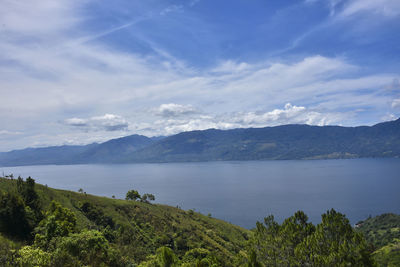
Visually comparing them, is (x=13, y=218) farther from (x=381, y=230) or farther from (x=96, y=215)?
(x=381, y=230)

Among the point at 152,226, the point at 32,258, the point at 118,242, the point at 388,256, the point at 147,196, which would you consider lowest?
the point at 388,256

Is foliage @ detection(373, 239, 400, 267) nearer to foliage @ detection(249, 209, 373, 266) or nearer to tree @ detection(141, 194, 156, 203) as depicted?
foliage @ detection(249, 209, 373, 266)

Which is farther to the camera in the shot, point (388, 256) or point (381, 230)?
point (381, 230)

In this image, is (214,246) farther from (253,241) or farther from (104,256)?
(104,256)

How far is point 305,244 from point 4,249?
40171 mm

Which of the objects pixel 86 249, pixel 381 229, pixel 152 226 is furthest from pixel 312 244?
pixel 381 229

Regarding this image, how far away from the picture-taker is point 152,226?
329 feet

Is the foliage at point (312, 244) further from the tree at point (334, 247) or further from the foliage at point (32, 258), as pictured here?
the foliage at point (32, 258)

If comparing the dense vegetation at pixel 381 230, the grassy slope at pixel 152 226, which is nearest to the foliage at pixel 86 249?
the grassy slope at pixel 152 226

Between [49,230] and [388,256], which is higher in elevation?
[49,230]

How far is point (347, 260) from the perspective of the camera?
3491cm

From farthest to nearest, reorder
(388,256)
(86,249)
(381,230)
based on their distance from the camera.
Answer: (381,230) < (388,256) < (86,249)

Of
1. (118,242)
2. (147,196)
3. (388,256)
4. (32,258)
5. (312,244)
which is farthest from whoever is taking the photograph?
(147,196)

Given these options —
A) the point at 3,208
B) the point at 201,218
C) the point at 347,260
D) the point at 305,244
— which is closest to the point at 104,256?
the point at 3,208
